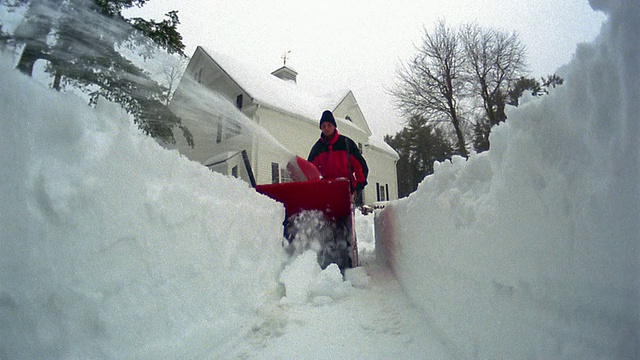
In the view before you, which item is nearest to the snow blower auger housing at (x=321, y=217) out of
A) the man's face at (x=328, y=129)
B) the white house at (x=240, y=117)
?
the man's face at (x=328, y=129)

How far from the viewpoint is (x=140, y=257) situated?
1366 millimetres

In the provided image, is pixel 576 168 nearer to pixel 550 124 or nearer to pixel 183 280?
pixel 550 124

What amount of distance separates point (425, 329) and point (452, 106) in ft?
53.0

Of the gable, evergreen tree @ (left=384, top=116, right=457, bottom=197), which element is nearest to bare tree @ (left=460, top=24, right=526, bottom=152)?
the gable

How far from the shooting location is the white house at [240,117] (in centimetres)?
A: 1168

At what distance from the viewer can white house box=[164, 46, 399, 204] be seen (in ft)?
38.3

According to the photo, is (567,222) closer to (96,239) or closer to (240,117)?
(96,239)

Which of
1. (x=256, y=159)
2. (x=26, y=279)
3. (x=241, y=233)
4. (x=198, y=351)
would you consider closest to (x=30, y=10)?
(x=26, y=279)

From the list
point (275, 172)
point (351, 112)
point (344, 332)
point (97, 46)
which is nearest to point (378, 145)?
point (351, 112)

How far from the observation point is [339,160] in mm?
4766

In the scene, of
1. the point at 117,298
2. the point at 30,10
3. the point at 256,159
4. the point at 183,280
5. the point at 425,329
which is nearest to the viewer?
the point at 117,298

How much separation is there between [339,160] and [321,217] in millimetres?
1391

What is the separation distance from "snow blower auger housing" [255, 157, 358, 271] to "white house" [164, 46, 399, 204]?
722 cm

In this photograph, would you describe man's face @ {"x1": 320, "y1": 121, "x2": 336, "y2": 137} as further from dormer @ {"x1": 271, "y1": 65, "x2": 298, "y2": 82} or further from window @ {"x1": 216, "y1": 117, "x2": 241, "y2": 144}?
dormer @ {"x1": 271, "y1": 65, "x2": 298, "y2": 82}
